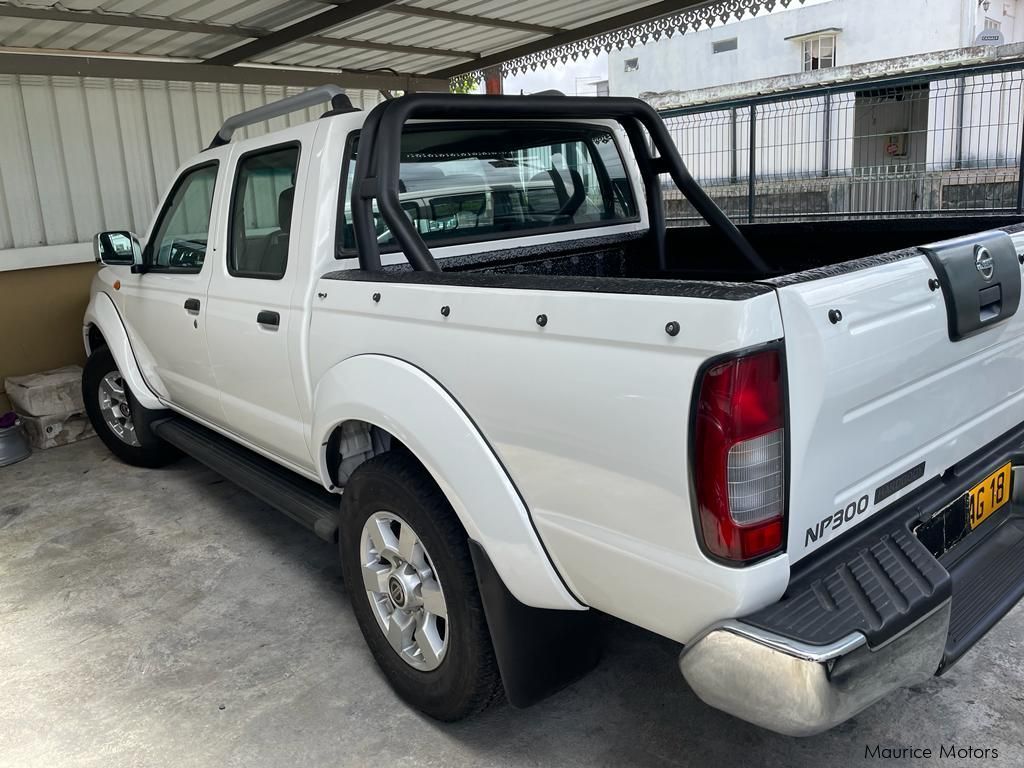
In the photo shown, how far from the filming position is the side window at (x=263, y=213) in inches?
124

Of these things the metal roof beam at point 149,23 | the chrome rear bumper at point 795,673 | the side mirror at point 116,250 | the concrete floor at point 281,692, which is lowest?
the concrete floor at point 281,692

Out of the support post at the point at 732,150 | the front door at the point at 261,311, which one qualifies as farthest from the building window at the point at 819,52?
the front door at the point at 261,311

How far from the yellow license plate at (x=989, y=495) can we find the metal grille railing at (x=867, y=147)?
18.1ft

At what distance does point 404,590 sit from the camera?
2545 mm

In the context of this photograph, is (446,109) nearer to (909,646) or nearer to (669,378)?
(669,378)

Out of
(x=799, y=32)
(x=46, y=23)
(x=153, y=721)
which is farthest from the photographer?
(x=799, y=32)

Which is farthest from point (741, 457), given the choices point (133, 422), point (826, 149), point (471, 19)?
point (826, 149)

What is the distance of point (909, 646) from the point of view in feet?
5.80

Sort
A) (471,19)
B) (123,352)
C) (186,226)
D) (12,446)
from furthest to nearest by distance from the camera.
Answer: (471,19) → (12,446) → (123,352) → (186,226)

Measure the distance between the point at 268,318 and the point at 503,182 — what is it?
1.09 meters

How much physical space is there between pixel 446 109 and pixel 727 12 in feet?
14.3

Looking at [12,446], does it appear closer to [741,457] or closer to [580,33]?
[580,33]

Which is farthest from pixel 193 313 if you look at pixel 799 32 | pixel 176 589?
pixel 799 32

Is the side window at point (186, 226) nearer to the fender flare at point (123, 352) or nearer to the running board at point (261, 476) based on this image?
the fender flare at point (123, 352)
